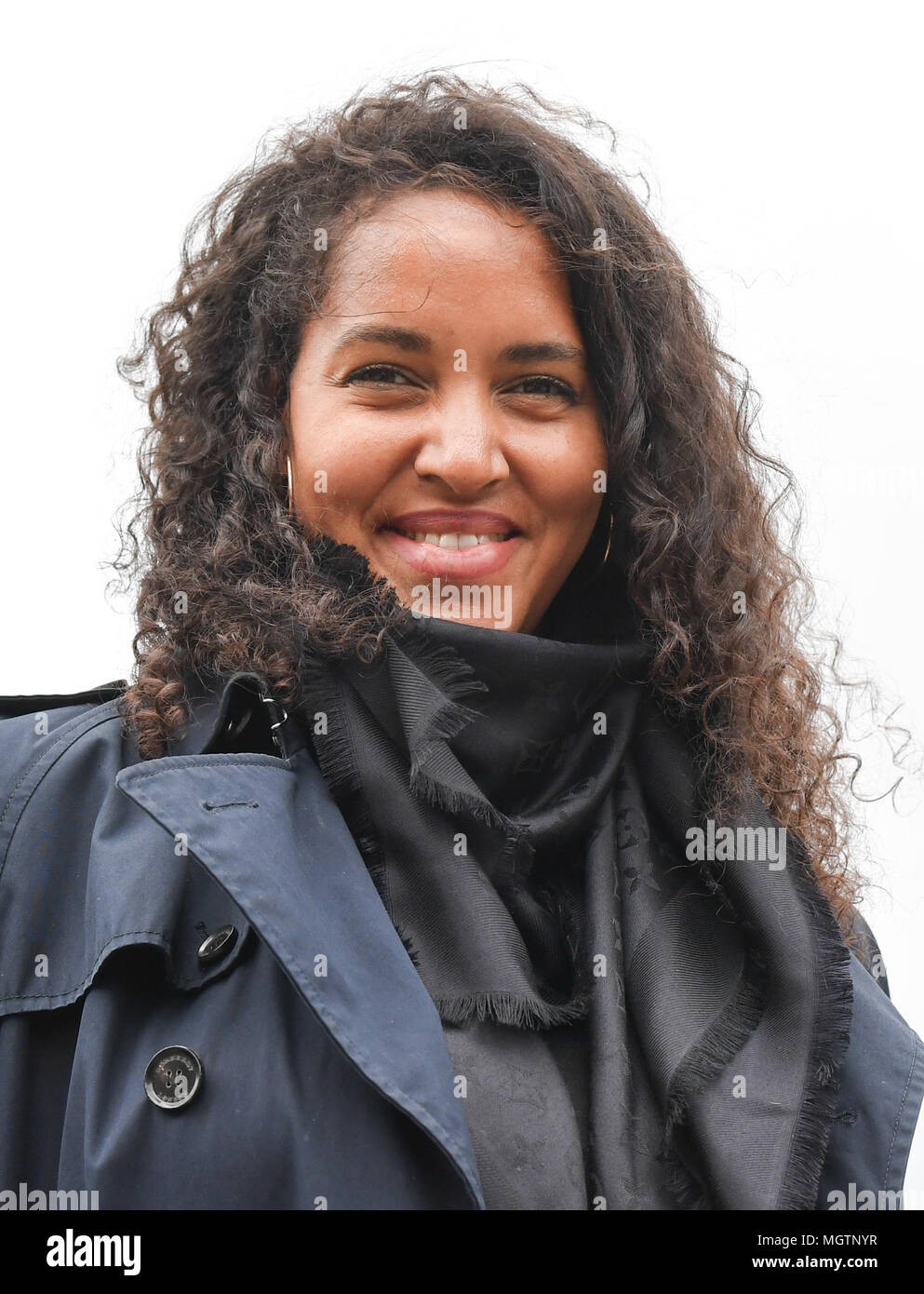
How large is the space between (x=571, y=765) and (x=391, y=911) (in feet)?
1.29

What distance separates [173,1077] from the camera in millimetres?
1500

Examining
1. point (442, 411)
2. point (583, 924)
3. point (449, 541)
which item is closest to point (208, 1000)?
point (583, 924)

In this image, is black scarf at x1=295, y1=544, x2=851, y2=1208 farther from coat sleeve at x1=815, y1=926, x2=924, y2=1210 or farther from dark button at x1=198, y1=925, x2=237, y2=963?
dark button at x1=198, y1=925, x2=237, y2=963

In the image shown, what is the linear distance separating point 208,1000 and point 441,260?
44.3 inches

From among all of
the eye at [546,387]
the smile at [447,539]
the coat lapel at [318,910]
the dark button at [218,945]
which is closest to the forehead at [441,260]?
the eye at [546,387]

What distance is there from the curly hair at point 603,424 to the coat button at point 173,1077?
557 millimetres

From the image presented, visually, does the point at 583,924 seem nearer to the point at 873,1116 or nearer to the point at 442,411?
the point at 873,1116

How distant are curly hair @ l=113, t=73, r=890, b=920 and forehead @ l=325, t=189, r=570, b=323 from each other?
32 millimetres

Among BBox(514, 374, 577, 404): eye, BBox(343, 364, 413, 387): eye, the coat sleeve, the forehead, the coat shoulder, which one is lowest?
the coat sleeve

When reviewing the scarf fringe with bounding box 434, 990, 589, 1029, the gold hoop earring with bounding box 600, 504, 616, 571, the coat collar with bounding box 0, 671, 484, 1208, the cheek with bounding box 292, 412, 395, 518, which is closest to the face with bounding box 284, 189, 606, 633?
the cheek with bounding box 292, 412, 395, 518

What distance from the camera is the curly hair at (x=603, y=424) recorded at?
2.01m

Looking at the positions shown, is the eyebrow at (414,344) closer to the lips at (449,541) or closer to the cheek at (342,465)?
the cheek at (342,465)

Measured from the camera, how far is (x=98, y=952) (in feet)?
5.11

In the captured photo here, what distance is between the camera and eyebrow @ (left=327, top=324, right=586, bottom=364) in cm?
192
